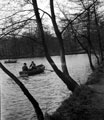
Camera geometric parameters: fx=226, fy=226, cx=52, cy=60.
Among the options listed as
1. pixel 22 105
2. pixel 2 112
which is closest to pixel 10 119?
pixel 2 112

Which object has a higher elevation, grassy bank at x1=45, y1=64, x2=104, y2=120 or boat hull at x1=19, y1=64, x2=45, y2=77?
grassy bank at x1=45, y1=64, x2=104, y2=120

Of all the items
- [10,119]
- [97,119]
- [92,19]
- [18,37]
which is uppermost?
[92,19]

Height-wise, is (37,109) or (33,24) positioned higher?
(33,24)

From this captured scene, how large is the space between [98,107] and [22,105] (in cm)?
742

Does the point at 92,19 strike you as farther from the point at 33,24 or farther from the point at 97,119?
the point at 97,119

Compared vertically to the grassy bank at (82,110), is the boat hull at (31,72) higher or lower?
lower

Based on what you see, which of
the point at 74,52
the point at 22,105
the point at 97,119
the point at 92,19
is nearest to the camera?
the point at 97,119

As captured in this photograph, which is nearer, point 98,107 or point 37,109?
point 98,107

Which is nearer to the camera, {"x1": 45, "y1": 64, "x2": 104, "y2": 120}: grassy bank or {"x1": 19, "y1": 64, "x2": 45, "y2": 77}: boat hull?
{"x1": 45, "y1": 64, "x2": 104, "y2": 120}: grassy bank

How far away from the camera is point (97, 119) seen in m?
6.25

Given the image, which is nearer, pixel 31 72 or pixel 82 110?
pixel 82 110

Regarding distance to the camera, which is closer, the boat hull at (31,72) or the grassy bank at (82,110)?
the grassy bank at (82,110)

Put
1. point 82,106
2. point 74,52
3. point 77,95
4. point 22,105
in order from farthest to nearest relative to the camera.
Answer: point 74,52
point 22,105
point 77,95
point 82,106

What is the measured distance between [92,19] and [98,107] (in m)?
19.4
